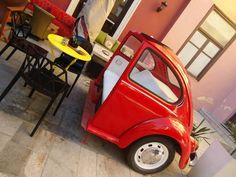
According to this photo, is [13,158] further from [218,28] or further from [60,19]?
[218,28]

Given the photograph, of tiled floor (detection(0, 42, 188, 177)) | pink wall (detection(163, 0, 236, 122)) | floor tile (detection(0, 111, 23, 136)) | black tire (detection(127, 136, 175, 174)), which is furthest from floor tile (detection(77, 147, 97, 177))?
pink wall (detection(163, 0, 236, 122))

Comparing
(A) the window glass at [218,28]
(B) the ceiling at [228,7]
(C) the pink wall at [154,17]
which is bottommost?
(C) the pink wall at [154,17]

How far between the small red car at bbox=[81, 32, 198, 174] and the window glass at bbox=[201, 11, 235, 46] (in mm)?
7379

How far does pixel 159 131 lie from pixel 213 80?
8.36 meters

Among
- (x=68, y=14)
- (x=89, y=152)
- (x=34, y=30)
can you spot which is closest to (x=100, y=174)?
(x=89, y=152)

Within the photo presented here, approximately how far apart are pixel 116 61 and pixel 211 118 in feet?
23.5

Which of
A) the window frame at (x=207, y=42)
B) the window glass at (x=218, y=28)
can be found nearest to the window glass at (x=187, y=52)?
the window frame at (x=207, y=42)

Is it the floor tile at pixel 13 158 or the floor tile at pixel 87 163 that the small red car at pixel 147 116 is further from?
the floor tile at pixel 13 158

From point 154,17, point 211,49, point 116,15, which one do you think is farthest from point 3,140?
point 211,49

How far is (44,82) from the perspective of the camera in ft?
13.6

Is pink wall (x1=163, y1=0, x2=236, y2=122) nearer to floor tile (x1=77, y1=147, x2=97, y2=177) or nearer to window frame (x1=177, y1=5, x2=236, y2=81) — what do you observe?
window frame (x1=177, y1=5, x2=236, y2=81)

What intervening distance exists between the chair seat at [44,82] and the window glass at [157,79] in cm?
107

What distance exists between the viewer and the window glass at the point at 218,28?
1117 centimetres

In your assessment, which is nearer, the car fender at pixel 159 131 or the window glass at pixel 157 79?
the car fender at pixel 159 131
